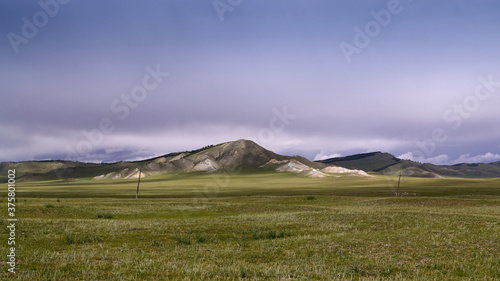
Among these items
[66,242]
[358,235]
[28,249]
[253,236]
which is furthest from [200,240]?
[358,235]

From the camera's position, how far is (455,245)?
19.2m

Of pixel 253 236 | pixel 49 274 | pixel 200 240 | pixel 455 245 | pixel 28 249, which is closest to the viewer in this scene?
pixel 49 274

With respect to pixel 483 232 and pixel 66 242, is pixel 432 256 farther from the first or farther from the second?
pixel 66 242

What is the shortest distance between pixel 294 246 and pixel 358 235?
6.60 m

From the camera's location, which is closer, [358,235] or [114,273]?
[114,273]

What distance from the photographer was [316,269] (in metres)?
13.5

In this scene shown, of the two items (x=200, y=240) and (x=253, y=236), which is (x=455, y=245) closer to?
(x=253, y=236)

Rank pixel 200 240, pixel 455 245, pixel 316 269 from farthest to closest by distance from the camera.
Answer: pixel 200 240 < pixel 455 245 < pixel 316 269

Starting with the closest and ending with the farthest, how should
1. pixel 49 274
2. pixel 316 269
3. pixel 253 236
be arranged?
1. pixel 49 274
2. pixel 316 269
3. pixel 253 236

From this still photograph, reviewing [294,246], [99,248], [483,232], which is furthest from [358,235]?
[99,248]

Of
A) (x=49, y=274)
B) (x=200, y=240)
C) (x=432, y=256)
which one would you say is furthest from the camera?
(x=200, y=240)

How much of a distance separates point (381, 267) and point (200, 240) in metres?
11.5

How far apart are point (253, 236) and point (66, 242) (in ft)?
38.1

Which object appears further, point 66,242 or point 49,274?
point 66,242
